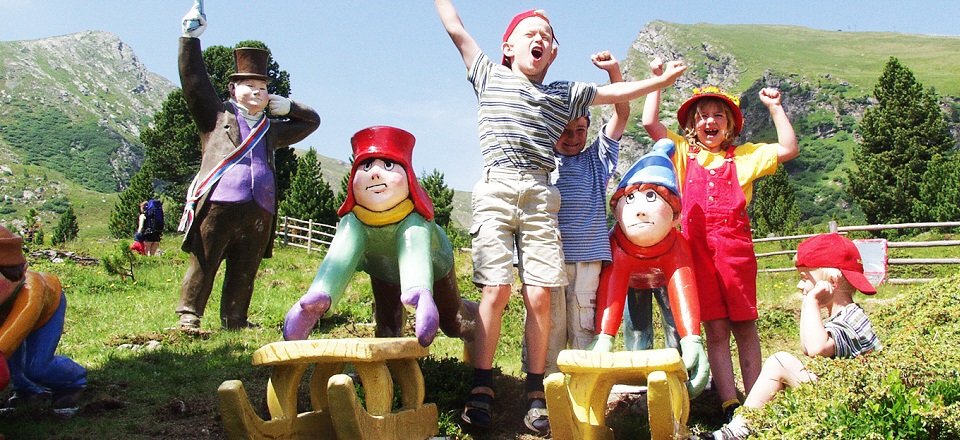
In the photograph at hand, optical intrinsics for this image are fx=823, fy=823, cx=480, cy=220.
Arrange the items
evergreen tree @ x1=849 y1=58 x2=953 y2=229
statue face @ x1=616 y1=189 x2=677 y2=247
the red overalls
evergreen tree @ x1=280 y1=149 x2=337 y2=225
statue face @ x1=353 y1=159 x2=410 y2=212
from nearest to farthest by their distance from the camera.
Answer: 1. statue face @ x1=353 y1=159 x2=410 y2=212
2. statue face @ x1=616 y1=189 x2=677 y2=247
3. the red overalls
4. evergreen tree @ x1=280 y1=149 x2=337 y2=225
5. evergreen tree @ x1=849 y1=58 x2=953 y2=229

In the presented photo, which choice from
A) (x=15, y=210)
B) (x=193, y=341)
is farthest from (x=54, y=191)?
(x=193, y=341)

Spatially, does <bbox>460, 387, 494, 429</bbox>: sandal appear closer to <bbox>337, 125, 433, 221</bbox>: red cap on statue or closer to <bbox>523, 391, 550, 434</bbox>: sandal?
<bbox>523, 391, 550, 434</bbox>: sandal

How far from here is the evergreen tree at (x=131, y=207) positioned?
1259 inches

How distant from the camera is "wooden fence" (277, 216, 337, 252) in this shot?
76.5ft

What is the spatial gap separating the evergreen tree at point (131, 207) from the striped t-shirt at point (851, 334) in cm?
3149

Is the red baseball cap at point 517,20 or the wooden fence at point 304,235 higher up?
the red baseball cap at point 517,20

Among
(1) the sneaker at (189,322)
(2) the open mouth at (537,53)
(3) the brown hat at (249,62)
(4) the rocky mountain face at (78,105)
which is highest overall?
(4) the rocky mountain face at (78,105)

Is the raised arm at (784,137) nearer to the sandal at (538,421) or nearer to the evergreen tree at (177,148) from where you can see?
the sandal at (538,421)

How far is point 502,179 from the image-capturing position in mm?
4051

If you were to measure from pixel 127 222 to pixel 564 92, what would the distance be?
1231 inches

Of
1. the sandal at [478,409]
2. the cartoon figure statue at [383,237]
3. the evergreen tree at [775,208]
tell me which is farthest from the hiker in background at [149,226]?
the evergreen tree at [775,208]

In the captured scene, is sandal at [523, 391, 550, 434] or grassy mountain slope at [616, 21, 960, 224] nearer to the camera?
sandal at [523, 391, 550, 434]

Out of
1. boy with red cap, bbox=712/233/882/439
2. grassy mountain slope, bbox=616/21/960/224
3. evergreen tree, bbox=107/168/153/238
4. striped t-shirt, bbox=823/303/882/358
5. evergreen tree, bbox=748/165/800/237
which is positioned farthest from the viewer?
grassy mountain slope, bbox=616/21/960/224

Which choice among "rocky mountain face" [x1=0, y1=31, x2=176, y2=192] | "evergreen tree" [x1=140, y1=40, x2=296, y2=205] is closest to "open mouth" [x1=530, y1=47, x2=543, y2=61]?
"evergreen tree" [x1=140, y1=40, x2=296, y2=205]
